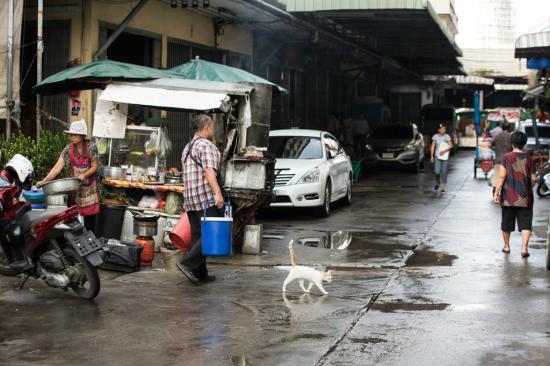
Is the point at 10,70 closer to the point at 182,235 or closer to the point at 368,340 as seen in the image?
the point at 182,235

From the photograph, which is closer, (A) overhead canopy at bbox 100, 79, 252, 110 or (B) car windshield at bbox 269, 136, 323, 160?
(A) overhead canopy at bbox 100, 79, 252, 110

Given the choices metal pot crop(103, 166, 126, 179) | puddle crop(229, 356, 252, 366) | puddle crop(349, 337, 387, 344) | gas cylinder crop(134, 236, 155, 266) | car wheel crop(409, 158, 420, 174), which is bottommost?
puddle crop(229, 356, 252, 366)

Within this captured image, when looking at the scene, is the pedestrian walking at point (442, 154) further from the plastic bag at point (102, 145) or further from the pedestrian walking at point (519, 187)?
the plastic bag at point (102, 145)

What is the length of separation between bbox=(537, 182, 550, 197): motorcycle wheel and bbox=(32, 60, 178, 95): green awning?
37.9 ft

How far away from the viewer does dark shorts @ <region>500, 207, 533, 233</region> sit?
1236 centimetres

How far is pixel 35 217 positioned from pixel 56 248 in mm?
403

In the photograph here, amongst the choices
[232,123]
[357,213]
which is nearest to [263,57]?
[357,213]

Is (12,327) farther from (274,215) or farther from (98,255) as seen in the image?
(274,215)

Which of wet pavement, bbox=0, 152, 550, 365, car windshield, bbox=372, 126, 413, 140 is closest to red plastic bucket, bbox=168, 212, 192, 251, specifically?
wet pavement, bbox=0, 152, 550, 365

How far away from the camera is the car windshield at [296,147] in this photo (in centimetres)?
1786

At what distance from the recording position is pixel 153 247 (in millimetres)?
11492

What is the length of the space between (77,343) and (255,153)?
5.81 metres

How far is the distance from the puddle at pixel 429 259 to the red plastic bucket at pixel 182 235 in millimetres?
3010

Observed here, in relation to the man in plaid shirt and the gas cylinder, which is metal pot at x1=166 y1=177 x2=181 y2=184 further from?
the man in plaid shirt
